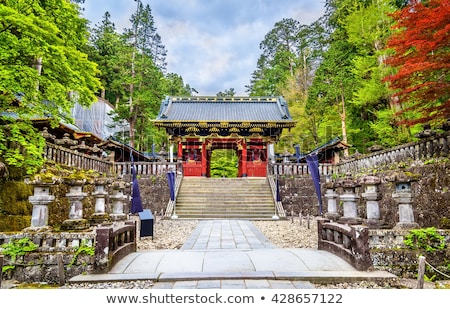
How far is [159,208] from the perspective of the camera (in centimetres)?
1364

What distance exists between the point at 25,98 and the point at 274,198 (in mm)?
10562

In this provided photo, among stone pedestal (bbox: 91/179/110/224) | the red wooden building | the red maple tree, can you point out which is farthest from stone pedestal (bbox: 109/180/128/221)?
the red wooden building

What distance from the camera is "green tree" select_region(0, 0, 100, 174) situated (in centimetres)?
467

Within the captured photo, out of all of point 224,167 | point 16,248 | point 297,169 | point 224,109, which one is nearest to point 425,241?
point 16,248

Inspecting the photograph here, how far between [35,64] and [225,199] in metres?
9.66

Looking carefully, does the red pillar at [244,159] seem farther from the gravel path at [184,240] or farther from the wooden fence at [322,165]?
the gravel path at [184,240]

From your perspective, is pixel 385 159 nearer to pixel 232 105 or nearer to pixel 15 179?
pixel 15 179

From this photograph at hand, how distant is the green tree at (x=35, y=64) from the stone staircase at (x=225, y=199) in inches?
287

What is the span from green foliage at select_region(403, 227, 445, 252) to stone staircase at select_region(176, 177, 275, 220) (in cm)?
754

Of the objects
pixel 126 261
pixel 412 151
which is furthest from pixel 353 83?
pixel 126 261

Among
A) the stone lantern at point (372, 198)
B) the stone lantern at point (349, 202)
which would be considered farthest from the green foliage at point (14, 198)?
the stone lantern at point (372, 198)

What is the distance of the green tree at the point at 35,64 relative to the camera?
4668mm

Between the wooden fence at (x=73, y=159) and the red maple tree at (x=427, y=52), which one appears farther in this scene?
the wooden fence at (x=73, y=159)

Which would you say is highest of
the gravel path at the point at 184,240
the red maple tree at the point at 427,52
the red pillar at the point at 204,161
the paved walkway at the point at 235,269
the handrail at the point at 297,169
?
the red maple tree at the point at 427,52
